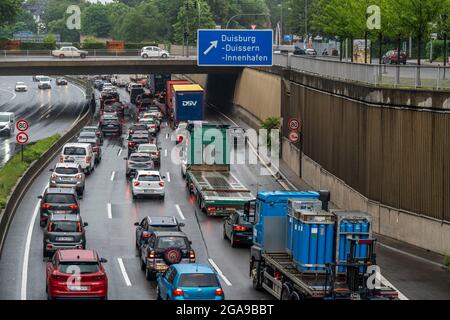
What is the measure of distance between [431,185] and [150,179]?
59.3 feet

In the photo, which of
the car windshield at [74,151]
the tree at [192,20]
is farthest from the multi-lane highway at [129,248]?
the tree at [192,20]

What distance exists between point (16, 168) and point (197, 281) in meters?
31.7

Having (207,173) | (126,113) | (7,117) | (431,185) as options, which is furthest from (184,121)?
(431,185)

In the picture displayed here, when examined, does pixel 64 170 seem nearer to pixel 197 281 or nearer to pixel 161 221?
pixel 161 221

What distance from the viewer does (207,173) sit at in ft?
193

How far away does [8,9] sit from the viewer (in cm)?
14575

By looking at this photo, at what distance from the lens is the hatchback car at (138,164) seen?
6197cm

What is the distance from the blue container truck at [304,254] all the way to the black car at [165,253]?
88.0 inches

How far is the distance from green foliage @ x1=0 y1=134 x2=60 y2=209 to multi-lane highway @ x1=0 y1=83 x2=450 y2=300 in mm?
1124

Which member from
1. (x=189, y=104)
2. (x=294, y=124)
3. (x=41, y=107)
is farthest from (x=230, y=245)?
(x=41, y=107)

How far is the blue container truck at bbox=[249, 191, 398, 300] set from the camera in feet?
94.2

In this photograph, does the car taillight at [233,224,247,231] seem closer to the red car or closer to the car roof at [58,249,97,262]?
the car roof at [58,249,97,262]

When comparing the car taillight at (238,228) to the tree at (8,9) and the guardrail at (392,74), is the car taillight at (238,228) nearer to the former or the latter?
the guardrail at (392,74)

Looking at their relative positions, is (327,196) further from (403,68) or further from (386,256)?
(403,68)
